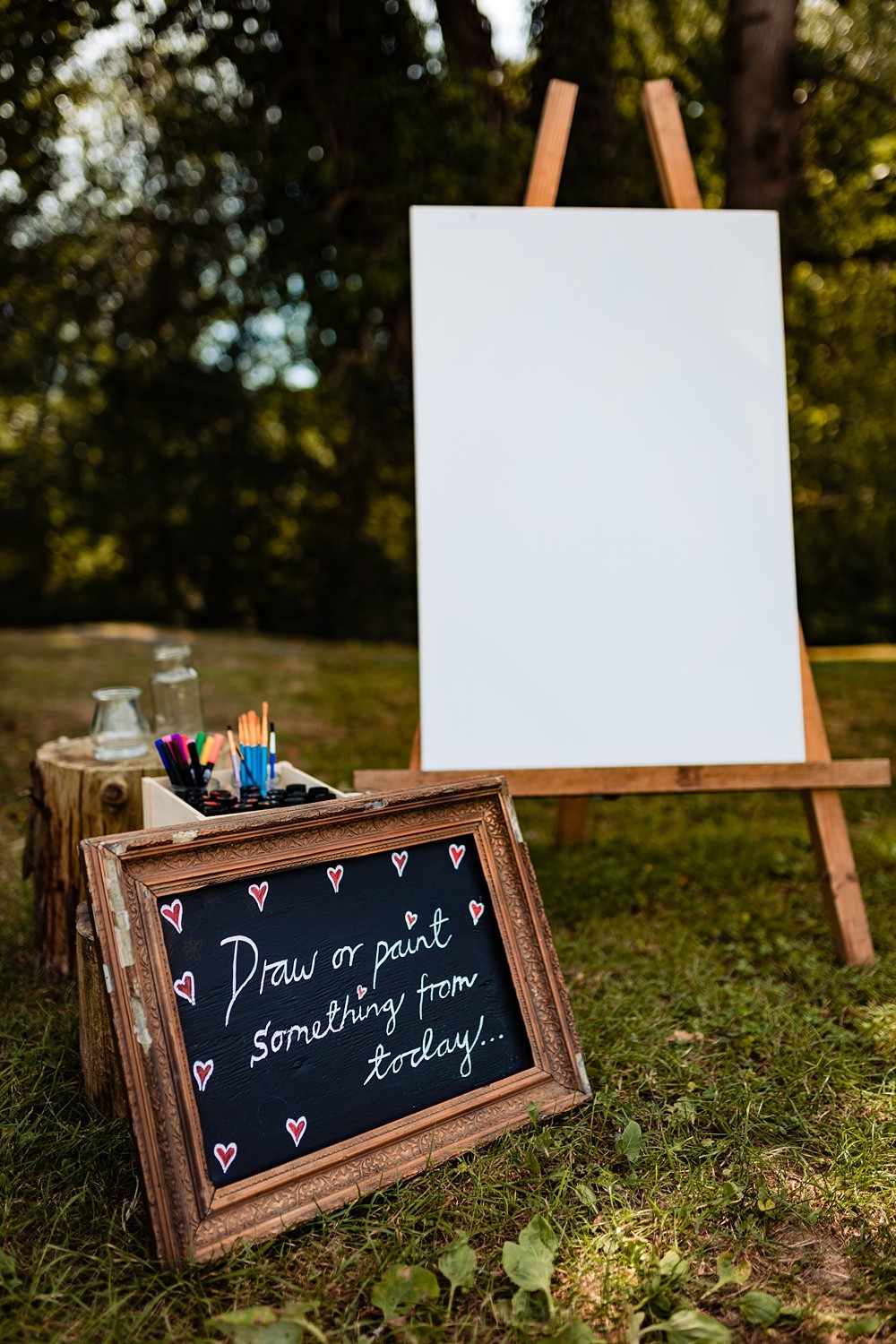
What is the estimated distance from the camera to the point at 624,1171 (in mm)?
1403

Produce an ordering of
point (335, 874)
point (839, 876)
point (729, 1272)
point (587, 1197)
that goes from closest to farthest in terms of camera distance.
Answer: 1. point (729, 1272)
2. point (587, 1197)
3. point (335, 874)
4. point (839, 876)

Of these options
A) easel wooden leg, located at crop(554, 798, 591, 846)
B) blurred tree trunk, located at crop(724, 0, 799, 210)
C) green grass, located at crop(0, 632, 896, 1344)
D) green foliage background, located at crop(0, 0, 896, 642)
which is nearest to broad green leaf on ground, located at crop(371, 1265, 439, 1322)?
green grass, located at crop(0, 632, 896, 1344)

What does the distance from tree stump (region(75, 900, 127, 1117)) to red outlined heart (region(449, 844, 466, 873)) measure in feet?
1.86

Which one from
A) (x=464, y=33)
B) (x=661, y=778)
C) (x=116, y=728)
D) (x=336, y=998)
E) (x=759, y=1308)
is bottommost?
(x=759, y=1308)

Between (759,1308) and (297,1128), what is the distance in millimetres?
597

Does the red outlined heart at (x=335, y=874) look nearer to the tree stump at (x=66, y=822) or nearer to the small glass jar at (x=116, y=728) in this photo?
the tree stump at (x=66, y=822)

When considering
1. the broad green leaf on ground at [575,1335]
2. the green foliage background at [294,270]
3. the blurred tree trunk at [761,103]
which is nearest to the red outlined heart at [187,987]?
the broad green leaf on ground at [575,1335]

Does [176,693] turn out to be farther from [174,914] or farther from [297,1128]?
[297,1128]

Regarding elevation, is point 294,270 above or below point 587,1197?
above

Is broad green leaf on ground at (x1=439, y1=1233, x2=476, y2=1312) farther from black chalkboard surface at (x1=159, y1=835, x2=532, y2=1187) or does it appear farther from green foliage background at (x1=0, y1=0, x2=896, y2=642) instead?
green foliage background at (x1=0, y1=0, x2=896, y2=642)

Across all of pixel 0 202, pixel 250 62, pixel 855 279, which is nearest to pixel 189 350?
pixel 0 202

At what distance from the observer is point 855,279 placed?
6953 mm

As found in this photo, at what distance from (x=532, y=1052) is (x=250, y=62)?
4.55 metres

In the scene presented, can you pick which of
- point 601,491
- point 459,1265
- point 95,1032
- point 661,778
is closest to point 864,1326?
point 459,1265
